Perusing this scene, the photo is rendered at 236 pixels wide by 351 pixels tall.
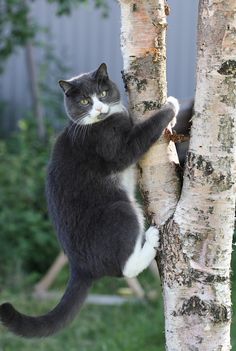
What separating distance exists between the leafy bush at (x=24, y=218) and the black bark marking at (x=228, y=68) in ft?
11.8

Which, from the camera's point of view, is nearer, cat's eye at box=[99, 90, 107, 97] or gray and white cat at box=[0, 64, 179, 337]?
gray and white cat at box=[0, 64, 179, 337]

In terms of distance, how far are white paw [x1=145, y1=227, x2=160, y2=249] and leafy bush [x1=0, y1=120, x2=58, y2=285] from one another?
10.1ft

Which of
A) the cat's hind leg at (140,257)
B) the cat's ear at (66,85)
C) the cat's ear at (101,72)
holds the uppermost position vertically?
the cat's ear at (101,72)

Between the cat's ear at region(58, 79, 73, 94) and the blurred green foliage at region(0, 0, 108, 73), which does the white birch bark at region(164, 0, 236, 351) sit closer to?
the cat's ear at region(58, 79, 73, 94)

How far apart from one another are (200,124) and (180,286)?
0.47 meters

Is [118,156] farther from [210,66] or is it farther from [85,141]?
[210,66]

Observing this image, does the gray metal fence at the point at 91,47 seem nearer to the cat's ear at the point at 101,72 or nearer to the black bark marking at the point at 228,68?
the cat's ear at the point at 101,72

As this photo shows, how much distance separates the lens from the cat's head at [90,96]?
8.73 feet

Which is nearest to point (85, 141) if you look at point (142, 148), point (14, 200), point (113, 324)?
point (142, 148)

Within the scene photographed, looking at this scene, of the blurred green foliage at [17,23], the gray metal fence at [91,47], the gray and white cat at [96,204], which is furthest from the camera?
the gray metal fence at [91,47]

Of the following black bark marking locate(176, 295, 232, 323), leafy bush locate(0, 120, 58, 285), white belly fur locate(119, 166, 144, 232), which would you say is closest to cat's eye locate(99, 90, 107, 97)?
white belly fur locate(119, 166, 144, 232)

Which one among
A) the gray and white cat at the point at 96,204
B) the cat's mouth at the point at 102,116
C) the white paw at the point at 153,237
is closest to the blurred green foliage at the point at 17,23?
the cat's mouth at the point at 102,116

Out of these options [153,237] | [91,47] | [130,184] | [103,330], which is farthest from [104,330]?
[91,47]

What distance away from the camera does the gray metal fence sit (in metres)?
7.35
